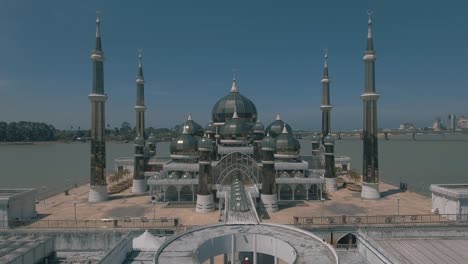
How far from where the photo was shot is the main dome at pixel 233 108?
43.8m

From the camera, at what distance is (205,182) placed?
2989 centimetres

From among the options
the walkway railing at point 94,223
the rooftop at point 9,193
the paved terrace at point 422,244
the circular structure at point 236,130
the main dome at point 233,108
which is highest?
the main dome at point 233,108

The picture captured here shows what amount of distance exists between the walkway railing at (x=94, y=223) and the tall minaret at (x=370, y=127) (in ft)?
66.1

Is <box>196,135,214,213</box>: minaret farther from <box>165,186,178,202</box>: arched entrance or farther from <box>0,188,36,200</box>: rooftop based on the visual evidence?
<box>0,188,36,200</box>: rooftop

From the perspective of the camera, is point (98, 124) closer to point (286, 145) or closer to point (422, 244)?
point (286, 145)

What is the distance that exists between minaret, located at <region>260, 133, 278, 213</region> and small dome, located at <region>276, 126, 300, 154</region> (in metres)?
6.25

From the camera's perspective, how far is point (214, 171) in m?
32.9

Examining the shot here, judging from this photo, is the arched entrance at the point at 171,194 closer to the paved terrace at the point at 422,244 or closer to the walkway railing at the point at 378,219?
the walkway railing at the point at 378,219

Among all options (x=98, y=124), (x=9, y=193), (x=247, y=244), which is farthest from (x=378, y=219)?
(x=9, y=193)

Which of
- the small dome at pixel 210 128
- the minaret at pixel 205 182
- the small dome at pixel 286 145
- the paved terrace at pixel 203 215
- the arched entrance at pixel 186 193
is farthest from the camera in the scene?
the small dome at pixel 210 128

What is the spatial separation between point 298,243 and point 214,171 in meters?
17.8

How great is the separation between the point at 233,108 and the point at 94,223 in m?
23.3

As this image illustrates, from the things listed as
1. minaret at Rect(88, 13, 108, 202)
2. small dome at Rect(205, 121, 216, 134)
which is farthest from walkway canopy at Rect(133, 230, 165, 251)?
small dome at Rect(205, 121, 216, 134)

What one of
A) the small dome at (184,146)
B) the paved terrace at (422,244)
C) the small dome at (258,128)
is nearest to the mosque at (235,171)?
the small dome at (184,146)
